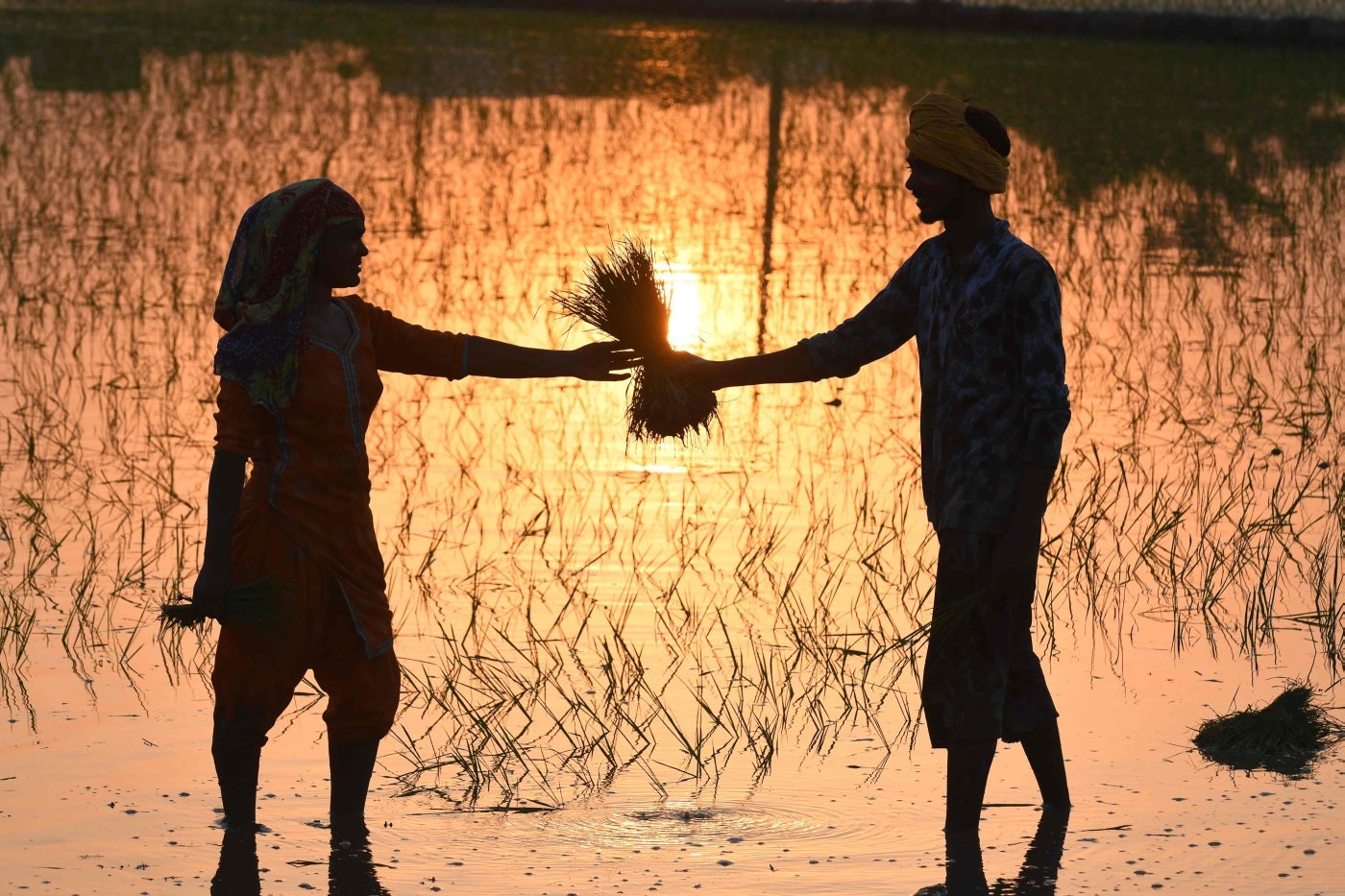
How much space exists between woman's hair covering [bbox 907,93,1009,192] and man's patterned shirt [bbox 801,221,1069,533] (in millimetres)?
105

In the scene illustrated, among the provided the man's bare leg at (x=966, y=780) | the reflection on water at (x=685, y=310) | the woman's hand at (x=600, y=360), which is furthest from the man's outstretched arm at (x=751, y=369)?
the reflection on water at (x=685, y=310)

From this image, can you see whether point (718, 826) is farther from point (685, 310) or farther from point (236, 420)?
point (685, 310)

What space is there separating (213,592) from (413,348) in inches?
24.6

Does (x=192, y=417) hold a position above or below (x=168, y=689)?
above

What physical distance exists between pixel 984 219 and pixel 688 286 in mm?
6263

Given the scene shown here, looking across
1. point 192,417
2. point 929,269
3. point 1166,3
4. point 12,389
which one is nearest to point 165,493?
point 192,417

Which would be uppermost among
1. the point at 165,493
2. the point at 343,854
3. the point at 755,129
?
the point at 755,129

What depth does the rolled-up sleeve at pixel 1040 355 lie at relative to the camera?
3.71 m

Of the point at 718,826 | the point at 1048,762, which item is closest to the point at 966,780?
the point at 1048,762

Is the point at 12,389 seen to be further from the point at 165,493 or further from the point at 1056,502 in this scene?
the point at 1056,502

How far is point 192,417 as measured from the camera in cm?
731

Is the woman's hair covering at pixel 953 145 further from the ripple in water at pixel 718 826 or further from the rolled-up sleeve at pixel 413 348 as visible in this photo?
the ripple in water at pixel 718 826

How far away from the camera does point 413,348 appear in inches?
156

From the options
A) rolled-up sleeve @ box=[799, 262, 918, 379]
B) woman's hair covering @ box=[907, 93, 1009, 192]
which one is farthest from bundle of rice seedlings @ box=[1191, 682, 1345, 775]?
woman's hair covering @ box=[907, 93, 1009, 192]
